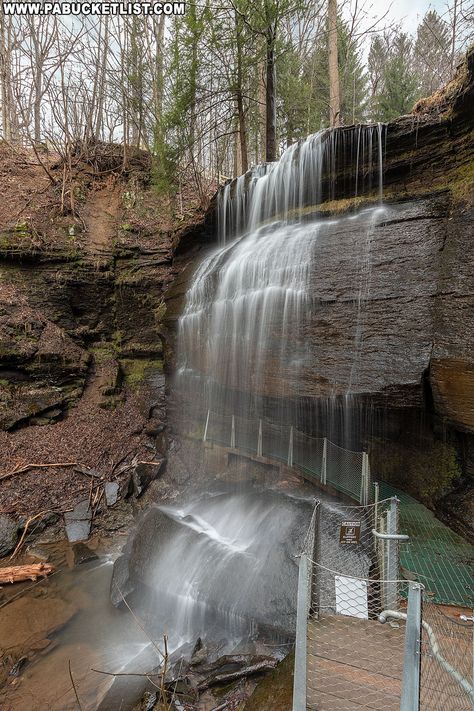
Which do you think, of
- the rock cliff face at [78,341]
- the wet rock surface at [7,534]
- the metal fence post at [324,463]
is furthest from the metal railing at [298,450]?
the wet rock surface at [7,534]

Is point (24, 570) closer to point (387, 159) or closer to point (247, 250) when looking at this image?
point (247, 250)

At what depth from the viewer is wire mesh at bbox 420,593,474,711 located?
2774 mm

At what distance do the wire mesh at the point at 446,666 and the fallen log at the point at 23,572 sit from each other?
665 centimetres

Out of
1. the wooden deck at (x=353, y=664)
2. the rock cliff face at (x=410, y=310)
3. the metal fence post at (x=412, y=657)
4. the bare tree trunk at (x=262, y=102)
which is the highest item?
the bare tree trunk at (x=262, y=102)

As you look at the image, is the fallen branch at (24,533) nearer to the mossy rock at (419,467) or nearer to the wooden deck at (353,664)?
the wooden deck at (353,664)

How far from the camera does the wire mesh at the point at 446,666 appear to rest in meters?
2.77

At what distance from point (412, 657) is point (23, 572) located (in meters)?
7.44

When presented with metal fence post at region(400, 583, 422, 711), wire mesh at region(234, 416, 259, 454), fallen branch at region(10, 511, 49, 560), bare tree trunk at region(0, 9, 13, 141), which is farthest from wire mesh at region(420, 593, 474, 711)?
bare tree trunk at region(0, 9, 13, 141)

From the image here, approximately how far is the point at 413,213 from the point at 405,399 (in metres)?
3.45

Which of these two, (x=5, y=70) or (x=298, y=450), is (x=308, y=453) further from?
(x=5, y=70)

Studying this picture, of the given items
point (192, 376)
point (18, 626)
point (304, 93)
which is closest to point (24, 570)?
point (18, 626)

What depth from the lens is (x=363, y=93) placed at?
24500 millimetres

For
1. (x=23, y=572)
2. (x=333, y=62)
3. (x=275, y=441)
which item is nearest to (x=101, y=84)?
(x=333, y=62)

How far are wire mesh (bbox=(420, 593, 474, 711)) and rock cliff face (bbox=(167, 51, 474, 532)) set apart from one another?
2828 millimetres
